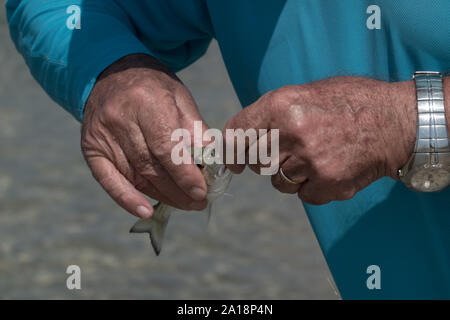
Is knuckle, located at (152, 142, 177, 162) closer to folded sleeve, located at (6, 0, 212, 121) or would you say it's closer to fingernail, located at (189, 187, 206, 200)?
fingernail, located at (189, 187, 206, 200)

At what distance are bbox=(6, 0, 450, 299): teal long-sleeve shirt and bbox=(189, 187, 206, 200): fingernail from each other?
0.37 m

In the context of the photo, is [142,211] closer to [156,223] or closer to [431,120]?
[156,223]

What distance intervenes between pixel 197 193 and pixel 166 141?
0.17m

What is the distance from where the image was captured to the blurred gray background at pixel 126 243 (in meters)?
4.02

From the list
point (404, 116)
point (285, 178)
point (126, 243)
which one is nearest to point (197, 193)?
point (285, 178)

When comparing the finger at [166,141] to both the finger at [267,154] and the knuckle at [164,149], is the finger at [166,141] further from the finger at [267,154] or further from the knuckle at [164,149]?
the finger at [267,154]

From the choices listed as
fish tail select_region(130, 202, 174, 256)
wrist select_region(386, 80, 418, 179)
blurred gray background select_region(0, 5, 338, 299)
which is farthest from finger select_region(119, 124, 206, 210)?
blurred gray background select_region(0, 5, 338, 299)

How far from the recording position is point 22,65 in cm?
656

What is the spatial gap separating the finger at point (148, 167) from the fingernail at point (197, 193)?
0.12 ft

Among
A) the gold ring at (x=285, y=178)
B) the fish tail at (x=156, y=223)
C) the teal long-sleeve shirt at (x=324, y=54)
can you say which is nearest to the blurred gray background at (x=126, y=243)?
the fish tail at (x=156, y=223)

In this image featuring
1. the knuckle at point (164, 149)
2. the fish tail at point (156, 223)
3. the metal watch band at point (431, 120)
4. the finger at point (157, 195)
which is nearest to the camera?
the metal watch band at point (431, 120)
